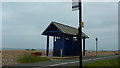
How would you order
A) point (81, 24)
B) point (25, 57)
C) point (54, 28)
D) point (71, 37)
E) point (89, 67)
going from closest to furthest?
point (81, 24) < point (89, 67) < point (25, 57) < point (54, 28) < point (71, 37)

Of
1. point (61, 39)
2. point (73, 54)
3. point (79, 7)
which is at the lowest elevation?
point (73, 54)

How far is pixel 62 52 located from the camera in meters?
32.2

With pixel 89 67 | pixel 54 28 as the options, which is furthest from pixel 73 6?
pixel 54 28

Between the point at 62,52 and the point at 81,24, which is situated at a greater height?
Result: the point at 81,24

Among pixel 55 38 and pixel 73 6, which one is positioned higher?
pixel 73 6

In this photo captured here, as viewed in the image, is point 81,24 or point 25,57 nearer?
point 81,24

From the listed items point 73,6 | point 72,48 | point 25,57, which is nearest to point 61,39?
point 72,48

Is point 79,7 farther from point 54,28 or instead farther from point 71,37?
point 71,37

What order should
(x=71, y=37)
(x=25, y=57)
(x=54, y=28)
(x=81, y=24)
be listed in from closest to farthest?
(x=81, y=24)
(x=25, y=57)
(x=54, y=28)
(x=71, y=37)

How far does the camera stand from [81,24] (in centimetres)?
1140

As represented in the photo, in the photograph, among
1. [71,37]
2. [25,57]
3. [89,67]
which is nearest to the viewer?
[89,67]

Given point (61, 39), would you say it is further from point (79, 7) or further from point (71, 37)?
point (79, 7)

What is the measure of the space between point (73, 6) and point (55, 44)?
22.4m

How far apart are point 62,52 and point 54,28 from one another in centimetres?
407
